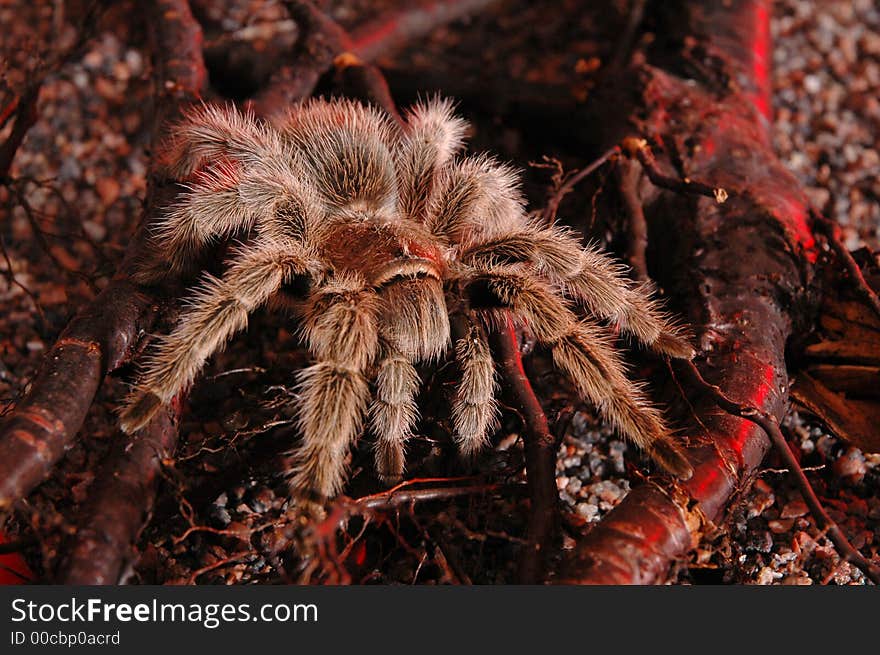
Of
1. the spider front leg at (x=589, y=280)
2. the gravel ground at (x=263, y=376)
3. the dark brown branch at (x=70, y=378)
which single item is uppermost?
the spider front leg at (x=589, y=280)

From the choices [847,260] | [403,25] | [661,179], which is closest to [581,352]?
[661,179]

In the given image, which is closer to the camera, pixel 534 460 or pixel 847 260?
pixel 534 460

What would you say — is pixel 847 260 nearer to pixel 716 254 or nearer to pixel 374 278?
pixel 716 254

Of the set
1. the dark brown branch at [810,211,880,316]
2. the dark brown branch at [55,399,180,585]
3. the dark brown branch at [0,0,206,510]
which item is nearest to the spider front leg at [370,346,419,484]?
the dark brown branch at [55,399,180,585]

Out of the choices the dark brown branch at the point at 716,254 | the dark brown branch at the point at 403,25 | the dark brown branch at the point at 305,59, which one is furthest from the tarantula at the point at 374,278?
the dark brown branch at the point at 403,25

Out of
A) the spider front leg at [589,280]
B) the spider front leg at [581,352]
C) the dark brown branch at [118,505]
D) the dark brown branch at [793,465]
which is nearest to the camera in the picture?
the dark brown branch at [118,505]

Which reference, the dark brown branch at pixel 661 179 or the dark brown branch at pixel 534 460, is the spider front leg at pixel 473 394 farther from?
the dark brown branch at pixel 661 179

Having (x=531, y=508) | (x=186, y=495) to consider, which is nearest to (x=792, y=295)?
(x=531, y=508)
